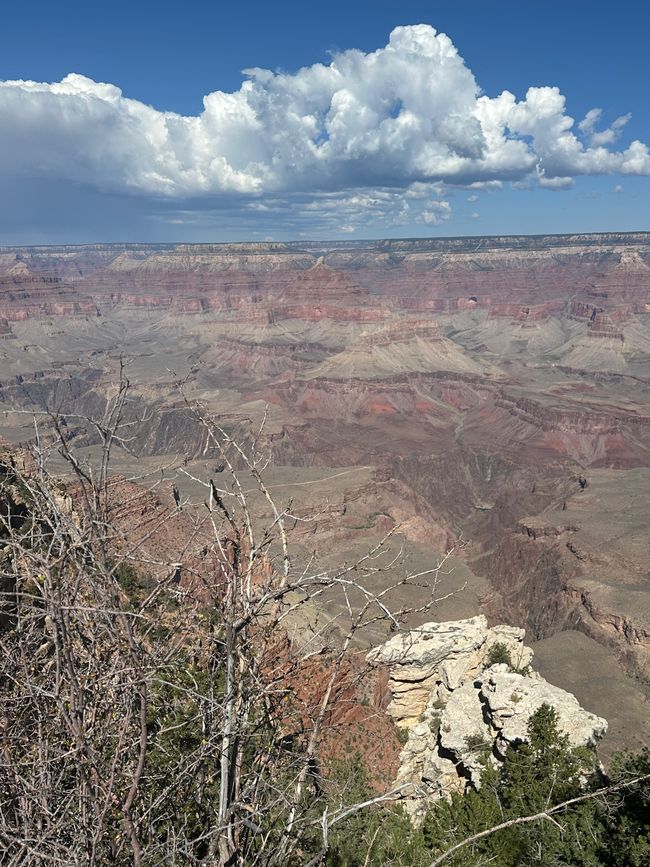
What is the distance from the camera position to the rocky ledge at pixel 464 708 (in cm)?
2097

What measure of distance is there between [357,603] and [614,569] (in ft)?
121

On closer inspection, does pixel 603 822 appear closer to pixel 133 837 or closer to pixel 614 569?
pixel 133 837

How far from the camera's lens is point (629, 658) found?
55281 millimetres

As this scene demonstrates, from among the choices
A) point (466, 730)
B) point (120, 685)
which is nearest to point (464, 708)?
point (466, 730)

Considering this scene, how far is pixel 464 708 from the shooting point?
78.9 ft

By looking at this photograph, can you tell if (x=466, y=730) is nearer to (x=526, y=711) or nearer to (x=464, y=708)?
(x=464, y=708)

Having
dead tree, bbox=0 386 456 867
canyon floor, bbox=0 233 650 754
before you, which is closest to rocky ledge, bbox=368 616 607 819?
canyon floor, bbox=0 233 650 754

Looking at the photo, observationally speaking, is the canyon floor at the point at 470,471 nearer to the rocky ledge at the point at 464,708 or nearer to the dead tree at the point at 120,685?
the dead tree at the point at 120,685

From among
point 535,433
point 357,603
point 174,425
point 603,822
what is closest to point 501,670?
point 603,822

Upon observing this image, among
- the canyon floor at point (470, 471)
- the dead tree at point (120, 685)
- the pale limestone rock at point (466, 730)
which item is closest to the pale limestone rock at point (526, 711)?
the pale limestone rock at point (466, 730)

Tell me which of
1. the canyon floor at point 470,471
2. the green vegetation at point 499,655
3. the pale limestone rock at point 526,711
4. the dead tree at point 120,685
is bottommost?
the canyon floor at point 470,471

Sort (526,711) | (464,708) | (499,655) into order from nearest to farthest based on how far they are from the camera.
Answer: (526,711) → (464,708) → (499,655)

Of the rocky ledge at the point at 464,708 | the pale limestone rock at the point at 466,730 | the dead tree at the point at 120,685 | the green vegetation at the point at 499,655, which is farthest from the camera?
the green vegetation at the point at 499,655

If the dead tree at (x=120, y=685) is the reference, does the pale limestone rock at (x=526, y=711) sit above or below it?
below
